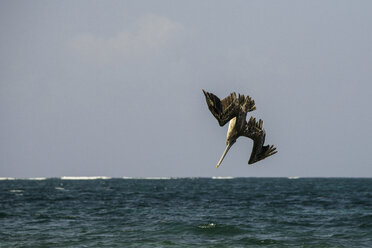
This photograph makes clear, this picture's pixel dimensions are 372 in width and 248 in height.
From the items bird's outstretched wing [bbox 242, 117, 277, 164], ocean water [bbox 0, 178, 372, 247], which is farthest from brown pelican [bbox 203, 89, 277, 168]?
ocean water [bbox 0, 178, 372, 247]

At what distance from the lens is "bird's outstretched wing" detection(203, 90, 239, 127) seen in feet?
24.5

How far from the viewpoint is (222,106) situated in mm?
7574

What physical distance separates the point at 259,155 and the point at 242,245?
53.4ft

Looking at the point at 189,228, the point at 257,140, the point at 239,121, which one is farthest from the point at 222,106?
the point at 189,228

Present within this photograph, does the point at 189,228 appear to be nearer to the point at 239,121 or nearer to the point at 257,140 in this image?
the point at 257,140

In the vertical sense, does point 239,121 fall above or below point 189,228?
above

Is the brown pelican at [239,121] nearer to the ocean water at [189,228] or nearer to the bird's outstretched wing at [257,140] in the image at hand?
the bird's outstretched wing at [257,140]

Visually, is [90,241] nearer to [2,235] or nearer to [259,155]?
[2,235]

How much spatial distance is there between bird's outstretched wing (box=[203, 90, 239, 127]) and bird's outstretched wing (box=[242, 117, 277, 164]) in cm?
70

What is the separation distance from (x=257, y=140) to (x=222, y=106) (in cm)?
138

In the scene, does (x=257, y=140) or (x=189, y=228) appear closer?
(x=257, y=140)

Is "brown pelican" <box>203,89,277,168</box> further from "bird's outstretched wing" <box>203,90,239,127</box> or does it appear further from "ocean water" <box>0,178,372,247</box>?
"ocean water" <box>0,178,372,247</box>

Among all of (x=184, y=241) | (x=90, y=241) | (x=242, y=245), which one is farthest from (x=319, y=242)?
(x=90, y=241)

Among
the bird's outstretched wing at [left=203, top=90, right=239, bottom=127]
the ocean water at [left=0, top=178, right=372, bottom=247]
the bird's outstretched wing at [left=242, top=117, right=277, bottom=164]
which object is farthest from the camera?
the ocean water at [left=0, top=178, right=372, bottom=247]
